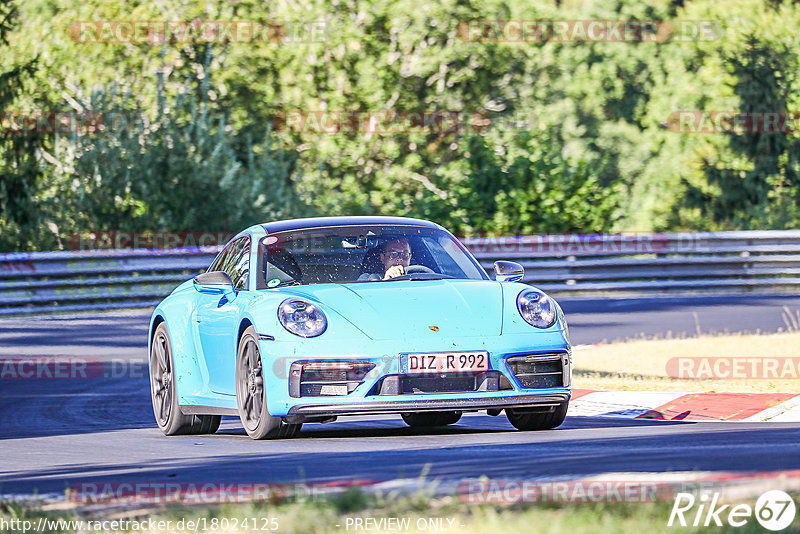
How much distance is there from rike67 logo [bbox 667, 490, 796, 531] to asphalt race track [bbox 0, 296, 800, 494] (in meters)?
1.18

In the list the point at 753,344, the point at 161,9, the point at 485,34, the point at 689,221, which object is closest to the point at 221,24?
the point at 161,9

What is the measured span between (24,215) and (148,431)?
16691 millimetres

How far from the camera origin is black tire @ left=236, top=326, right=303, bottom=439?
28.1 feet

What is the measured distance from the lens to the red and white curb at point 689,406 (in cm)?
988

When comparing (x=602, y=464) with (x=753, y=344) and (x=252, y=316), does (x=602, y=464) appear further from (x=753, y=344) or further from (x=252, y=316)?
(x=753, y=344)

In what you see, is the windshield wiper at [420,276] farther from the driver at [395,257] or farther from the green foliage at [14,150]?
the green foliage at [14,150]

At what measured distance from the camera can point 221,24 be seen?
1420 inches

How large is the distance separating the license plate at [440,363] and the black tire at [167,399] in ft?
7.40

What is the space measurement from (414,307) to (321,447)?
3.17ft

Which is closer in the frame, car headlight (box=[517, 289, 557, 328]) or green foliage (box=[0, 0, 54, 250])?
car headlight (box=[517, 289, 557, 328])
